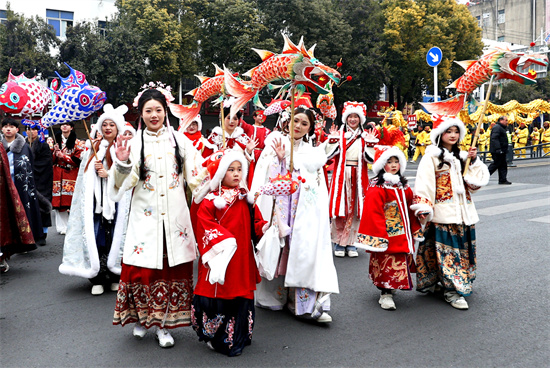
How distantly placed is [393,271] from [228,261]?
1.78m

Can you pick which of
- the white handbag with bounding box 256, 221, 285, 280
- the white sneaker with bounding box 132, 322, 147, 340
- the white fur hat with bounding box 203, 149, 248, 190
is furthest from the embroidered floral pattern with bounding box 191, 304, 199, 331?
the white fur hat with bounding box 203, 149, 248, 190

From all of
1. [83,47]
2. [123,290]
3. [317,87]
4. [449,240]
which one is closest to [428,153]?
[449,240]

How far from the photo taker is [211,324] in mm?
3561

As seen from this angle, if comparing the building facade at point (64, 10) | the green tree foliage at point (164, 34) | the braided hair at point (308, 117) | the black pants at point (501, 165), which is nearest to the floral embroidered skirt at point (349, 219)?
the braided hair at point (308, 117)

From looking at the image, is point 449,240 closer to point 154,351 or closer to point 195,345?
point 195,345

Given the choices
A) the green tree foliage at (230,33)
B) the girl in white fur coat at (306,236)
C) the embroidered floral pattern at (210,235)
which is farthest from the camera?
the green tree foliage at (230,33)

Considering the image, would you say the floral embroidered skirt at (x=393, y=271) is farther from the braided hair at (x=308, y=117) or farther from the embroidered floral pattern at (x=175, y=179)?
the embroidered floral pattern at (x=175, y=179)

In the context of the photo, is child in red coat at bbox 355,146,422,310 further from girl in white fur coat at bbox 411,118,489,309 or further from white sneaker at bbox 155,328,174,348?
white sneaker at bbox 155,328,174,348

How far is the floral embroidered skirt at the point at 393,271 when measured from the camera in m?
4.46

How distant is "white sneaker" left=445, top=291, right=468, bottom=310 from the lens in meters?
4.42

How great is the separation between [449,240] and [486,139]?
21.0m

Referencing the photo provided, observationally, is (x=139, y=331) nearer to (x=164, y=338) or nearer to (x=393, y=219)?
(x=164, y=338)

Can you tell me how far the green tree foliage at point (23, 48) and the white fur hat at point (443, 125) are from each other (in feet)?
74.6

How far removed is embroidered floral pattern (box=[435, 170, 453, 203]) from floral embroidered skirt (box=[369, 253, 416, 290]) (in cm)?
61
